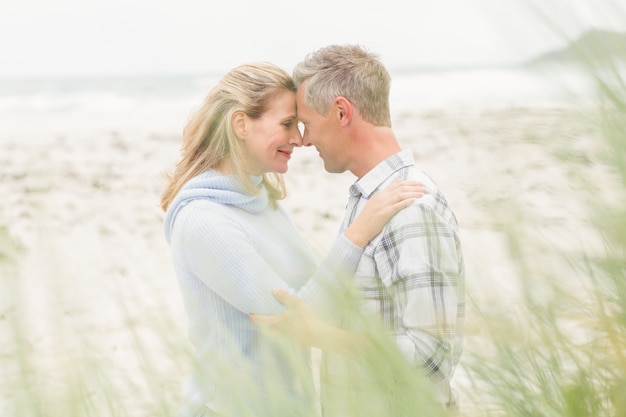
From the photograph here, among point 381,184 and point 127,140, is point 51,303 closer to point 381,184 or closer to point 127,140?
point 381,184

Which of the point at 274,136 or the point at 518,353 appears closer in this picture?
the point at 518,353

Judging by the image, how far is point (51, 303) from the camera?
0.84m

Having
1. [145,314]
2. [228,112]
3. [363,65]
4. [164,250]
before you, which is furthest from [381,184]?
[164,250]

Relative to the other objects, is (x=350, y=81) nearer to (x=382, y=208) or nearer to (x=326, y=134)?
(x=326, y=134)

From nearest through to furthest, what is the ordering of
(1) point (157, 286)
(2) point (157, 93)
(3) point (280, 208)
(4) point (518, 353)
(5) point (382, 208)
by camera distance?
(4) point (518, 353), (1) point (157, 286), (5) point (382, 208), (3) point (280, 208), (2) point (157, 93)

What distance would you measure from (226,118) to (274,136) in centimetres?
20

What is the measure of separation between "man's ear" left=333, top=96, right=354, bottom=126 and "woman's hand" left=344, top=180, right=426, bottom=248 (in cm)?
39

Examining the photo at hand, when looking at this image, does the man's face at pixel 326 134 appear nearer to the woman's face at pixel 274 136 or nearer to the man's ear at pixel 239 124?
the woman's face at pixel 274 136

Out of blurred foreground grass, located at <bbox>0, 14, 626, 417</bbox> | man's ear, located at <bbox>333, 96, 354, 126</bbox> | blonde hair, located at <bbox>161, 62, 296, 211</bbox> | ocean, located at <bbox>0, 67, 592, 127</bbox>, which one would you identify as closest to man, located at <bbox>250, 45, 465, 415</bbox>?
man's ear, located at <bbox>333, 96, 354, 126</bbox>

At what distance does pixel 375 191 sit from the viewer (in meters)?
2.93

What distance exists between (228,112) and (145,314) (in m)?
2.27

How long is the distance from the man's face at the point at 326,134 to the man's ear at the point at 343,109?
2 centimetres

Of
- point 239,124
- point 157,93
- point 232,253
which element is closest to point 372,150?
point 239,124

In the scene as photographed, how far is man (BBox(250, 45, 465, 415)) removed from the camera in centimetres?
220
